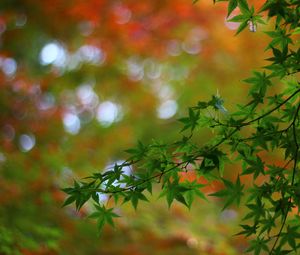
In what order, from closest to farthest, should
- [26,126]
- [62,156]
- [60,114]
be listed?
[62,156], [26,126], [60,114]

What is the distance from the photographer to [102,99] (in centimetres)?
518

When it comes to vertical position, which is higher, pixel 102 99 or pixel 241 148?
pixel 102 99

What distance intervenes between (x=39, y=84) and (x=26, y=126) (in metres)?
0.41

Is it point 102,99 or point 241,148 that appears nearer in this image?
point 241,148

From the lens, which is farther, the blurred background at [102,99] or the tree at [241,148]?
the blurred background at [102,99]

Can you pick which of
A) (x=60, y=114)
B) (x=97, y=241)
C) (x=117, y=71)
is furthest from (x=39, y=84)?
(x=97, y=241)

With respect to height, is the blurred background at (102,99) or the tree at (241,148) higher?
the blurred background at (102,99)

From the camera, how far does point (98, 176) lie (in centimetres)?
117

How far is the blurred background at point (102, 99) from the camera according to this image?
2992mm

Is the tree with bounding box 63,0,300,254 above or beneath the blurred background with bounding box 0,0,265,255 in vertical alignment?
beneath

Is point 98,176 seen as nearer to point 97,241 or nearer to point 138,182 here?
point 138,182

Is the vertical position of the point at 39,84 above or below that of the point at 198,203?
above

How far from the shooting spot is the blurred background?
2.99 metres

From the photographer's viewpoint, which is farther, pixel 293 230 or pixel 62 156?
pixel 62 156
